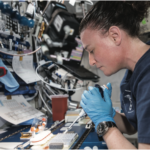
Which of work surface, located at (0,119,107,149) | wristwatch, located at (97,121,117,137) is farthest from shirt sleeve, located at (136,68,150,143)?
work surface, located at (0,119,107,149)

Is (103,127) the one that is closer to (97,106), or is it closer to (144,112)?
(97,106)

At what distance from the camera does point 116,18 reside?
81 cm

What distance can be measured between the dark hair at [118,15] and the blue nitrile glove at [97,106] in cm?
39

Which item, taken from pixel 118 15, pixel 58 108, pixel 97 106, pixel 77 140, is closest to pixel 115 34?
pixel 118 15

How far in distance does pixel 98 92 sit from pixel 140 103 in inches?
13.0

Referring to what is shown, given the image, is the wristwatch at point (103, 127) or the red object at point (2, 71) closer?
the wristwatch at point (103, 127)

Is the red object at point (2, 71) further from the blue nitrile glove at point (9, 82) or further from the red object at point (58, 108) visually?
the red object at point (58, 108)

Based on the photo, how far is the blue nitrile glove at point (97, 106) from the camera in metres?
0.82

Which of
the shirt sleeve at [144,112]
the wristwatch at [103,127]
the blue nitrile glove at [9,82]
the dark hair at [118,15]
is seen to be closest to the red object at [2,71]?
the blue nitrile glove at [9,82]

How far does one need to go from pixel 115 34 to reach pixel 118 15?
121 mm

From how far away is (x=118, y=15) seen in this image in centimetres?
82

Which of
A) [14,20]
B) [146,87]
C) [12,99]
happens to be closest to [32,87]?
[12,99]

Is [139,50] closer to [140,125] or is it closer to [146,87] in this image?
[146,87]

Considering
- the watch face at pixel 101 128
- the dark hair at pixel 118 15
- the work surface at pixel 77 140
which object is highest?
the dark hair at pixel 118 15
